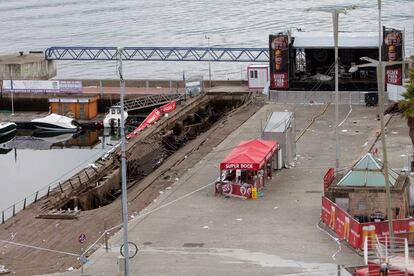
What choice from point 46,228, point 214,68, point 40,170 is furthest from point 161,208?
point 214,68

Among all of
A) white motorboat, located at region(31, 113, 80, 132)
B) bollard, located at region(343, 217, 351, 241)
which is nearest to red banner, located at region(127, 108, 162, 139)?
white motorboat, located at region(31, 113, 80, 132)

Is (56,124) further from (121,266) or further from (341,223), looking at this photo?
(121,266)

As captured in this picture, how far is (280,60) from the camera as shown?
66562mm

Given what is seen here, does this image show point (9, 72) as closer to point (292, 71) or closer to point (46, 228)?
point (292, 71)

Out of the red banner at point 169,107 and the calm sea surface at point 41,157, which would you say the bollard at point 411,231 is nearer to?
the calm sea surface at point 41,157

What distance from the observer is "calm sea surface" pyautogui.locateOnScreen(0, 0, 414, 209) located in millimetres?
101812

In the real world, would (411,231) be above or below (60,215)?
above

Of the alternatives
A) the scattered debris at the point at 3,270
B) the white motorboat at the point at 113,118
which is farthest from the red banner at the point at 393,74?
the scattered debris at the point at 3,270

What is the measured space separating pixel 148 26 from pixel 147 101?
73557 mm

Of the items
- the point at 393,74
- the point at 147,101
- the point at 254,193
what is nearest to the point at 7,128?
the point at 147,101

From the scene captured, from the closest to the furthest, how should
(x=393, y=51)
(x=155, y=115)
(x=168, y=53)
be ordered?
(x=393, y=51) → (x=155, y=115) → (x=168, y=53)

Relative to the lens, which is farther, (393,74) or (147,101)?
(147,101)

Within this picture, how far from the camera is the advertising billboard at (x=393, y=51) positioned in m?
63.9

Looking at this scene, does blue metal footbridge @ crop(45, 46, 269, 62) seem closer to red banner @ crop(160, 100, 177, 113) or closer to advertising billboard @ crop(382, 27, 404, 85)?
red banner @ crop(160, 100, 177, 113)
